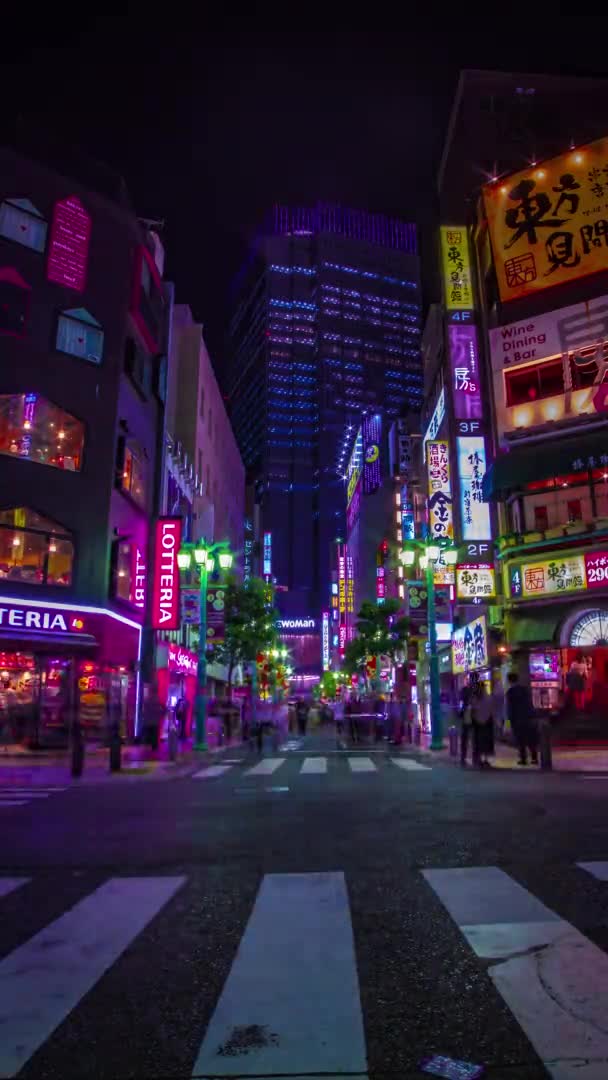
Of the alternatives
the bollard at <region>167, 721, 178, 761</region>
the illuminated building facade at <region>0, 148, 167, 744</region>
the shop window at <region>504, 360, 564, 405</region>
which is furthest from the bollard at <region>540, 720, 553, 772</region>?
the shop window at <region>504, 360, 564, 405</region>

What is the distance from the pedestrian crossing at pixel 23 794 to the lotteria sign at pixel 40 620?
12.1m

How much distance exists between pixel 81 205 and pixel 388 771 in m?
26.9

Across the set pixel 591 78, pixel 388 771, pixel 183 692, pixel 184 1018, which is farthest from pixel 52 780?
pixel 591 78

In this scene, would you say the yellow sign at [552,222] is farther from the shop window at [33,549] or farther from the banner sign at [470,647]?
the shop window at [33,549]

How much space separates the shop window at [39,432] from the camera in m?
27.1

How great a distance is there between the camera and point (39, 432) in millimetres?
28062

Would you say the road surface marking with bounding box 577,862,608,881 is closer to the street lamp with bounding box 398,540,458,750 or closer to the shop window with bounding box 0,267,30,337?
the street lamp with bounding box 398,540,458,750

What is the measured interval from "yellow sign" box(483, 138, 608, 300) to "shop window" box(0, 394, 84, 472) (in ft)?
62.4

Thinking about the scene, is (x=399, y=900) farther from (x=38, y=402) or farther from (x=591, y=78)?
(x=591, y=78)

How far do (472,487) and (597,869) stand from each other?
27.8 metres

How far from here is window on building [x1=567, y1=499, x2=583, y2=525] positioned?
A: 93.9 feet

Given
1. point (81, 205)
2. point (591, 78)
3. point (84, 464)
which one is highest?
point (591, 78)

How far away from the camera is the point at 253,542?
98.9 meters

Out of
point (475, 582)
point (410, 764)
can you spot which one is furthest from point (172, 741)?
point (475, 582)
